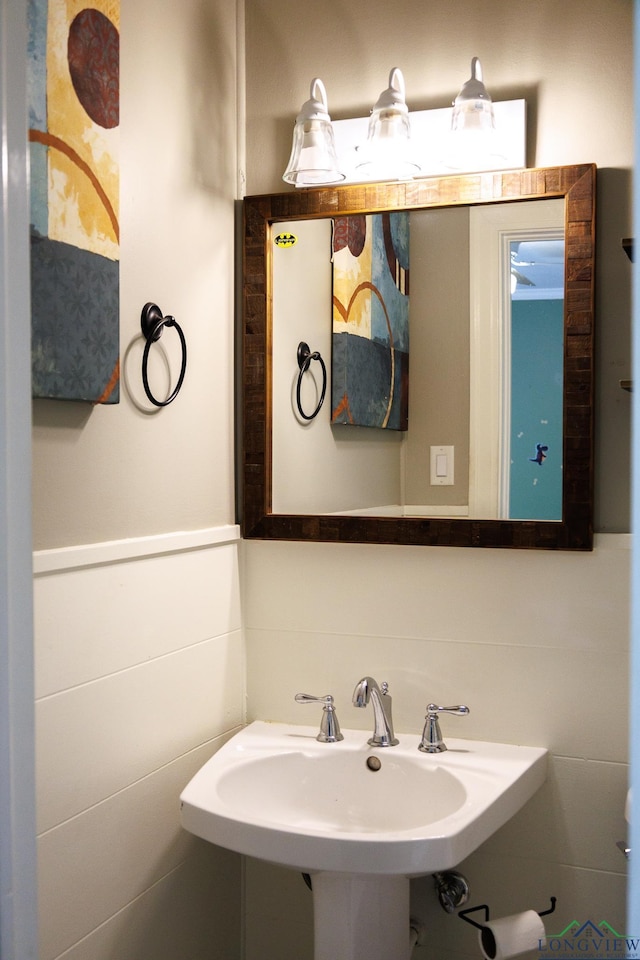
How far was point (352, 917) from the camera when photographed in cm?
156

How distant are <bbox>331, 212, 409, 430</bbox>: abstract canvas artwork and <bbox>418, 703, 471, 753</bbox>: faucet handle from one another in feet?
1.85

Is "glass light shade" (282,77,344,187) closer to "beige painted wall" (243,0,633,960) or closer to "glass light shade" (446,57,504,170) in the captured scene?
"beige painted wall" (243,0,633,960)

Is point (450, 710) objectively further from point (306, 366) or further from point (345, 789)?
point (306, 366)

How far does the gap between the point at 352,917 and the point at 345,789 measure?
0.84 feet

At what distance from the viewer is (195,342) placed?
181 cm

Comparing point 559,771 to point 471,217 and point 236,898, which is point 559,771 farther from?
point 471,217

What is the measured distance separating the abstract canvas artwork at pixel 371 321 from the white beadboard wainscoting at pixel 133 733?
39 cm

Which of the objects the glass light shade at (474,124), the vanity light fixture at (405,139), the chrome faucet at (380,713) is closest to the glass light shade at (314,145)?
the vanity light fixture at (405,139)

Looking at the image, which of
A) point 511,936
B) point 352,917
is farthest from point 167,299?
point 511,936

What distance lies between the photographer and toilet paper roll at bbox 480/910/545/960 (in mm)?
1586

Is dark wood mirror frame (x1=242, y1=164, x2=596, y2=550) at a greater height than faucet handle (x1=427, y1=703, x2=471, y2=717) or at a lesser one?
greater

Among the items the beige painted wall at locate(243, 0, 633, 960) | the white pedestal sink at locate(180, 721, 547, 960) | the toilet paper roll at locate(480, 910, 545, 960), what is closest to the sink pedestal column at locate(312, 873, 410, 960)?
the white pedestal sink at locate(180, 721, 547, 960)

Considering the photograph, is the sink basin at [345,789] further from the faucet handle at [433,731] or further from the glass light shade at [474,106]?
the glass light shade at [474,106]

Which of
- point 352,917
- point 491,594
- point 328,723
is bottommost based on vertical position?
point 352,917
